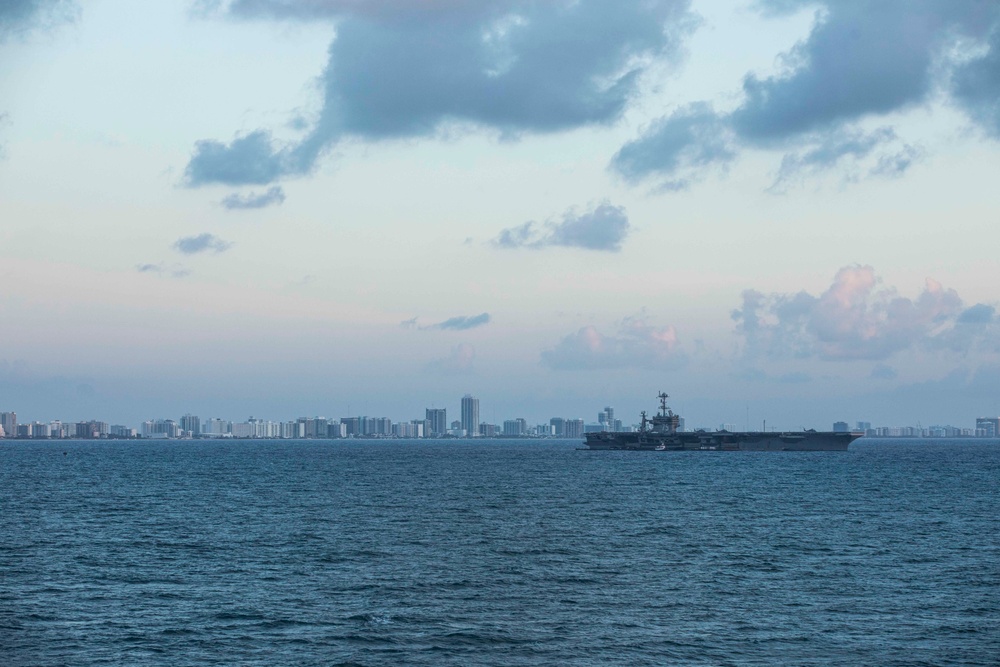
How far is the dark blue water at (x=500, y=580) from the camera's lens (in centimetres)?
4384

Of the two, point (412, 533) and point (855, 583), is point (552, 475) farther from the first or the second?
point (855, 583)

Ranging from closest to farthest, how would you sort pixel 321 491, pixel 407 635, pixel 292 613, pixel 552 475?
1. pixel 407 635
2. pixel 292 613
3. pixel 321 491
4. pixel 552 475

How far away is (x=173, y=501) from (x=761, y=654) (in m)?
84.0

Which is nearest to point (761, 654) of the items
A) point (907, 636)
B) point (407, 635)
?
point (907, 636)

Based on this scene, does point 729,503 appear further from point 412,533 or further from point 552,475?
point 552,475

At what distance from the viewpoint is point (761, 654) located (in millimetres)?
42875

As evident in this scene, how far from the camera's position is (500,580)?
59.6 m

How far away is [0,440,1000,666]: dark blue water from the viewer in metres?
43.8

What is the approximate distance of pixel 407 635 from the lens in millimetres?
Result: 45938

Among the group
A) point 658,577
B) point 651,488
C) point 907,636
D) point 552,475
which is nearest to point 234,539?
point 658,577

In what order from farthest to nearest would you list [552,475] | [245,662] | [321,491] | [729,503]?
[552,475]
[321,491]
[729,503]
[245,662]

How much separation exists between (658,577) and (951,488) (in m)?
88.7

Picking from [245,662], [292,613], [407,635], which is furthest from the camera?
[292,613]

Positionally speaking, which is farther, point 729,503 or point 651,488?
point 651,488
